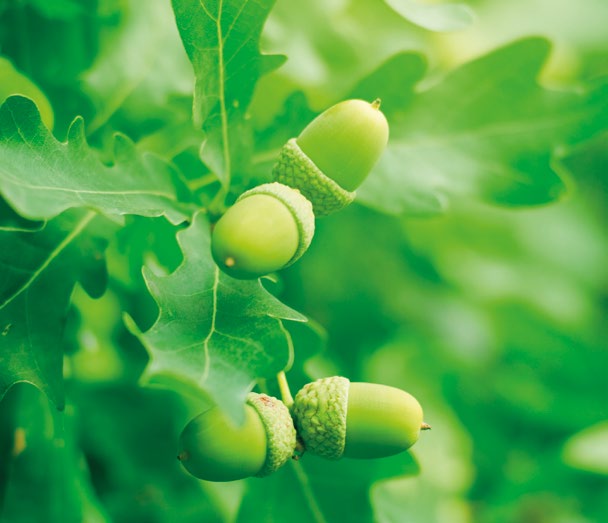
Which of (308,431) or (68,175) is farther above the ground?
(68,175)

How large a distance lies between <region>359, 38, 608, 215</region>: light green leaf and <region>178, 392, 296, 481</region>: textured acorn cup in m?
0.72

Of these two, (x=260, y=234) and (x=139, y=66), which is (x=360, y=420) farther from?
(x=139, y=66)

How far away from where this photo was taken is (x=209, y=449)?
111cm

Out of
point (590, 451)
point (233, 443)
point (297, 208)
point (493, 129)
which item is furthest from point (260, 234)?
point (590, 451)

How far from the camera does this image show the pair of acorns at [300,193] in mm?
1088

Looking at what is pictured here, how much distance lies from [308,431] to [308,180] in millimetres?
430

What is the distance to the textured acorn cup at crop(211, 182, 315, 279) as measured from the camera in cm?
108

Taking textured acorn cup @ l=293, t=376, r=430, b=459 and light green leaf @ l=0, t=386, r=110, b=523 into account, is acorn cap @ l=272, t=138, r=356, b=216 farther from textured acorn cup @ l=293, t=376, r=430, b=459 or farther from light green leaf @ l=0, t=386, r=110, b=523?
light green leaf @ l=0, t=386, r=110, b=523

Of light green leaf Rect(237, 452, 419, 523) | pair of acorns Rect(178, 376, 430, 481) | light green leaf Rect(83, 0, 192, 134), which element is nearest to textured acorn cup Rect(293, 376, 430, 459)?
pair of acorns Rect(178, 376, 430, 481)

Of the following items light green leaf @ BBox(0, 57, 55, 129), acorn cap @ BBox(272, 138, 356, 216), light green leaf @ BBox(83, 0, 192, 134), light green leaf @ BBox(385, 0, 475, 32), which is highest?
light green leaf @ BBox(385, 0, 475, 32)

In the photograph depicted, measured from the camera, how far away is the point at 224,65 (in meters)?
1.36

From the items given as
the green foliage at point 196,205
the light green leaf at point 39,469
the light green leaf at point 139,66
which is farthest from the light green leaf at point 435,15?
the light green leaf at point 39,469

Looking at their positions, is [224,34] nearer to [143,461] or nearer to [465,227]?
[143,461]

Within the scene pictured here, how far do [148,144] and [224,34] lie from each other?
0.59 m
